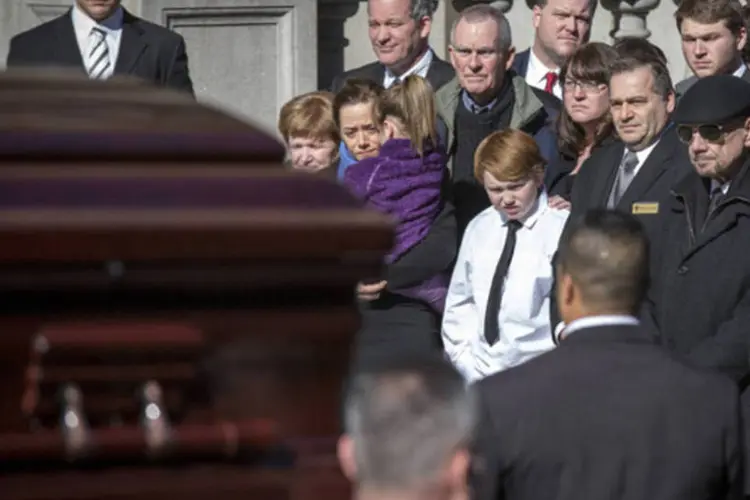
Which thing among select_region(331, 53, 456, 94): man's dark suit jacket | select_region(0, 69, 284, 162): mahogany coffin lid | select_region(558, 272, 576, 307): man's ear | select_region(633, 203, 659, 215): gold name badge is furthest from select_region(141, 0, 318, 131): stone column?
select_region(0, 69, 284, 162): mahogany coffin lid

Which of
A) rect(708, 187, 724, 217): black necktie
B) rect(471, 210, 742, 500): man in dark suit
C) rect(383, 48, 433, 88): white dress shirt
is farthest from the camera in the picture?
rect(383, 48, 433, 88): white dress shirt

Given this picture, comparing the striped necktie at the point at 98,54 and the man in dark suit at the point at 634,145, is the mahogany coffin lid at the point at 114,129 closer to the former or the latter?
the man in dark suit at the point at 634,145

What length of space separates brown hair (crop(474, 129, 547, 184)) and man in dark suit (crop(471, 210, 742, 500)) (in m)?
2.39

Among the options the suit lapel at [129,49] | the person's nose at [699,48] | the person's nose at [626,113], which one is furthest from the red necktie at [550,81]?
the suit lapel at [129,49]

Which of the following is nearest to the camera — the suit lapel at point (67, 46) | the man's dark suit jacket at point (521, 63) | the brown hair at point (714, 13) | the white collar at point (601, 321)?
the white collar at point (601, 321)

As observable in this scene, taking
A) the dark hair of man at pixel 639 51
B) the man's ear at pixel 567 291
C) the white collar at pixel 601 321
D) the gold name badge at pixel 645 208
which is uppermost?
the dark hair of man at pixel 639 51

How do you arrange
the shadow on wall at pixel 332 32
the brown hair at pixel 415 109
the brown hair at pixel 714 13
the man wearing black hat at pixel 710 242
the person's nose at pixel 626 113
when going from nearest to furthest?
1. the man wearing black hat at pixel 710 242
2. the person's nose at pixel 626 113
3. the brown hair at pixel 415 109
4. the brown hair at pixel 714 13
5. the shadow on wall at pixel 332 32

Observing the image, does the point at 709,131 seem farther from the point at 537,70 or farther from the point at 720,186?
the point at 537,70

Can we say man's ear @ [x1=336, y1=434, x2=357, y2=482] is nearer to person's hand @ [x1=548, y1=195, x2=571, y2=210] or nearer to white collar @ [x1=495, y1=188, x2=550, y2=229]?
white collar @ [x1=495, y1=188, x2=550, y2=229]

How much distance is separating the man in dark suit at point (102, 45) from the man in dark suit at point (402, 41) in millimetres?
1073

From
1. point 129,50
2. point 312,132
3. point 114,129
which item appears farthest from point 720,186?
point 114,129

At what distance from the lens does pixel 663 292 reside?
621cm

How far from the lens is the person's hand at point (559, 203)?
22.9ft

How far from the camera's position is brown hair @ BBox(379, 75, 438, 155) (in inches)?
274
